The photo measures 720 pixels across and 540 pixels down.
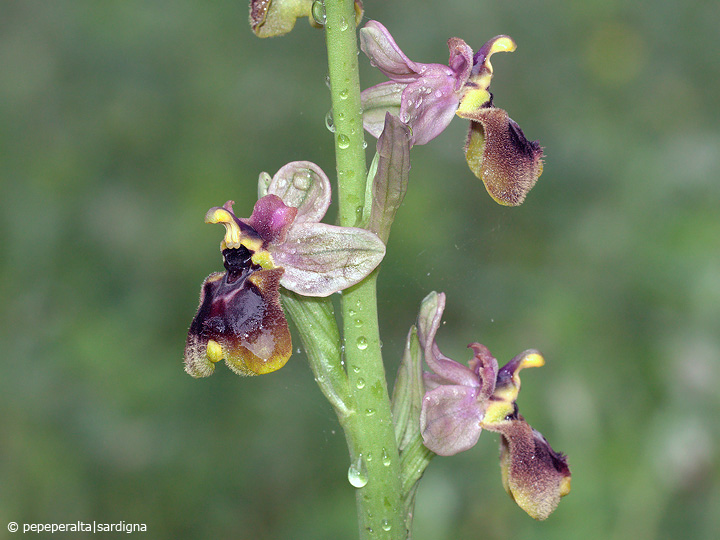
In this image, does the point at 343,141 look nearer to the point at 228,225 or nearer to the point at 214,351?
the point at 228,225

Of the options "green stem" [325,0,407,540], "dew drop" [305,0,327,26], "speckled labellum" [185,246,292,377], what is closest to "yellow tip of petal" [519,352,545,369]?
"green stem" [325,0,407,540]

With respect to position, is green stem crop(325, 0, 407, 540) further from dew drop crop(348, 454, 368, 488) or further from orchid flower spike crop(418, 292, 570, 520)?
orchid flower spike crop(418, 292, 570, 520)

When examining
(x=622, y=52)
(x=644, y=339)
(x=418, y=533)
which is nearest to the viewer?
(x=418, y=533)

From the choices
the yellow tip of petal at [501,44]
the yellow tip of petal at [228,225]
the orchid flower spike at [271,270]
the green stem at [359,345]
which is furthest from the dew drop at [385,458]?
the yellow tip of petal at [501,44]

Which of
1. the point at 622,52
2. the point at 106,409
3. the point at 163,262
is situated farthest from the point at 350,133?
the point at 622,52

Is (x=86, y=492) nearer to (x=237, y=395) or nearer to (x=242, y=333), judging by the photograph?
(x=237, y=395)

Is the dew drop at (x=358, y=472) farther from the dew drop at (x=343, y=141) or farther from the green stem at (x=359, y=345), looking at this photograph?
→ the dew drop at (x=343, y=141)

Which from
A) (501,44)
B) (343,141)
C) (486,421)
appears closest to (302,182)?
(343,141)
